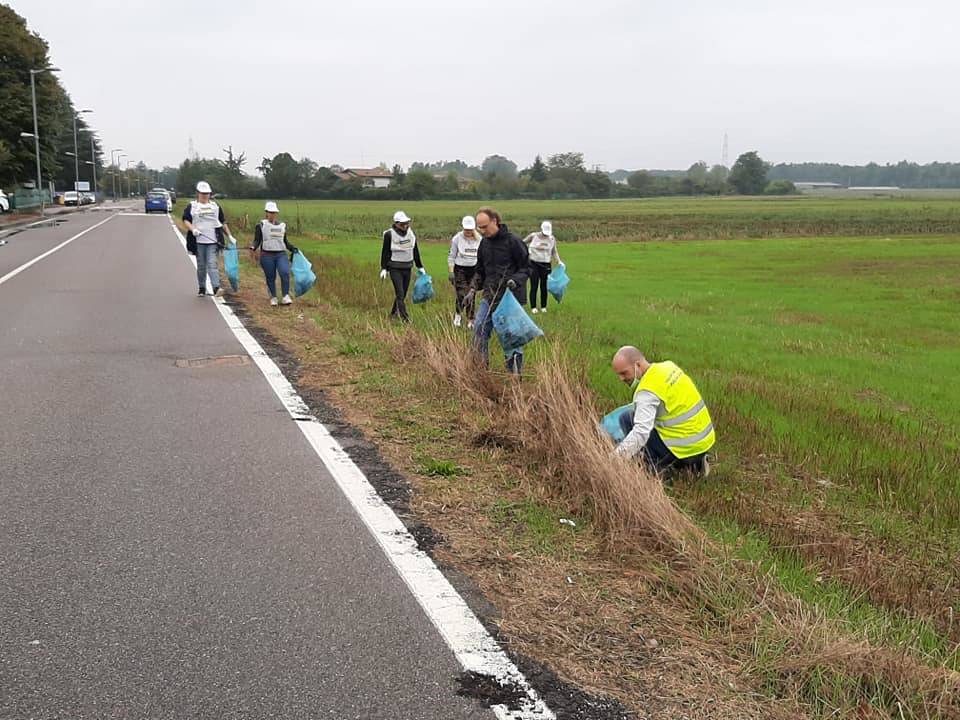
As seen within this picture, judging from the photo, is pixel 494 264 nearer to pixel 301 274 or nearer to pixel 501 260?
pixel 501 260

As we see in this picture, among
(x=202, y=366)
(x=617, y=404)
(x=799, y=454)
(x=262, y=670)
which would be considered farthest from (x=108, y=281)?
(x=262, y=670)

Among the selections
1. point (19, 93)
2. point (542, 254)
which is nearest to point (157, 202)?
point (19, 93)

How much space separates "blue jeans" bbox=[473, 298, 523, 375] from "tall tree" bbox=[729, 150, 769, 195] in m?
159

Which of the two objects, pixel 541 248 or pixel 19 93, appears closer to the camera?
pixel 541 248

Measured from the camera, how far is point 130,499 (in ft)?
17.5

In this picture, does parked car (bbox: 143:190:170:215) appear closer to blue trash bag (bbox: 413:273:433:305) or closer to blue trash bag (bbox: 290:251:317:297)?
blue trash bag (bbox: 290:251:317:297)

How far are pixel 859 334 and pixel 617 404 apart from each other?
316 inches

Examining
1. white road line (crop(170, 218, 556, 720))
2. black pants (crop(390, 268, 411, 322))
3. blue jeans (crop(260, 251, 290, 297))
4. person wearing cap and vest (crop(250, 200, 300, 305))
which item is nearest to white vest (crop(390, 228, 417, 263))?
black pants (crop(390, 268, 411, 322))

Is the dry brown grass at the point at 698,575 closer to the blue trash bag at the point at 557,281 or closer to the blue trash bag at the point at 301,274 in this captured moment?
the blue trash bag at the point at 301,274

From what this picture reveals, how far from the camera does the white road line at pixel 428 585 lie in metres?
3.38

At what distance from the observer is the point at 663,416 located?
594 centimetres

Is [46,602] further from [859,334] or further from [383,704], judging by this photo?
[859,334]

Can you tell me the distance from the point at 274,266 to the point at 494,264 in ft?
20.0

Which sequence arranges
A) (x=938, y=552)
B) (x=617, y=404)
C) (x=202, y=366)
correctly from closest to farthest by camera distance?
(x=938, y=552) → (x=617, y=404) → (x=202, y=366)
